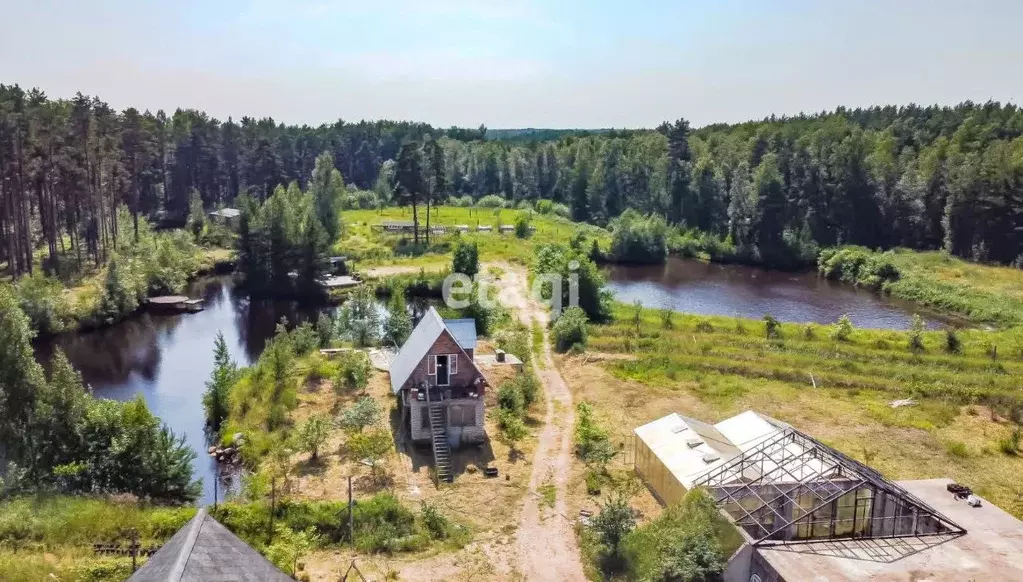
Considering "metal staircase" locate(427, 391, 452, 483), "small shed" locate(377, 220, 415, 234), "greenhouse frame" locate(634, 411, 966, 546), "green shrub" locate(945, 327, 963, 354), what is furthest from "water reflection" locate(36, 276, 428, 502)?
"green shrub" locate(945, 327, 963, 354)

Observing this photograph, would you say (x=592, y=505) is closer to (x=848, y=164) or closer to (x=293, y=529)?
(x=293, y=529)

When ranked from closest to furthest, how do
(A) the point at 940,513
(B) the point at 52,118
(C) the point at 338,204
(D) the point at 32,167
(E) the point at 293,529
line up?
(A) the point at 940,513
(E) the point at 293,529
(D) the point at 32,167
(B) the point at 52,118
(C) the point at 338,204

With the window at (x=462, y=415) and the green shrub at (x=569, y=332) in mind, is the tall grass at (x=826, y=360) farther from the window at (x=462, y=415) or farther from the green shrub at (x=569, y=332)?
the window at (x=462, y=415)

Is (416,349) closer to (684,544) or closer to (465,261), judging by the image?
(684,544)

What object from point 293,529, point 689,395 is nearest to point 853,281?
point 689,395

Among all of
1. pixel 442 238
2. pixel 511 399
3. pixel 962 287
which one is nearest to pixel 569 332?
pixel 511 399

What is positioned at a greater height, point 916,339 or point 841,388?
point 916,339

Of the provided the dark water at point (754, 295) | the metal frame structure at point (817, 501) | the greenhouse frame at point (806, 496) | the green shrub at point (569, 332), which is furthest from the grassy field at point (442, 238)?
the metal frame structure at point (817, 501)
